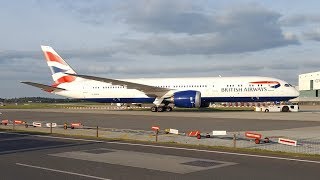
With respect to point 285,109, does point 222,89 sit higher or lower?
higher

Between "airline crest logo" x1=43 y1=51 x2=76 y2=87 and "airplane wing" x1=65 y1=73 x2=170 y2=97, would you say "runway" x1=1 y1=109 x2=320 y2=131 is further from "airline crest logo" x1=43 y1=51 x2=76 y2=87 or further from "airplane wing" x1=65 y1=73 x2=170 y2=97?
"airline crest logo" x1=43 y1=51 x2=76 y2=87

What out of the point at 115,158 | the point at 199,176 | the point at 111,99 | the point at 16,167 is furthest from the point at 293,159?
the point at 111,99

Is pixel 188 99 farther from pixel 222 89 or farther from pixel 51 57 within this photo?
pixel 51 57

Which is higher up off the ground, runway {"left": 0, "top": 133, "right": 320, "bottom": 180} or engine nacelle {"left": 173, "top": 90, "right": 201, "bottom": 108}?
engine nacelle {"left": 173, "top": 90, "right": 201, "bottom": 108}

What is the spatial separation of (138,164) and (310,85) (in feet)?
408

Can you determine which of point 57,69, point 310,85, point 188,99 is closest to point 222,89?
point 188,99

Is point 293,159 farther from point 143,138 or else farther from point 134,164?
point 143,138

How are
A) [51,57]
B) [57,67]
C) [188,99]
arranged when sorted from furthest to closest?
[51,57] < [57,67] < [188,99]

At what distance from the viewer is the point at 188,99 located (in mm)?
45688

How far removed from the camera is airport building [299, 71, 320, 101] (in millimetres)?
122312

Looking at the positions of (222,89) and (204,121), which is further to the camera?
(222,89)

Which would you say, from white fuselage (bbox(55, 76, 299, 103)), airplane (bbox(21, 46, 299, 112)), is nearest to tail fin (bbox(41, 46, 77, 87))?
airplane (bbox(21, 46, 299, 112))

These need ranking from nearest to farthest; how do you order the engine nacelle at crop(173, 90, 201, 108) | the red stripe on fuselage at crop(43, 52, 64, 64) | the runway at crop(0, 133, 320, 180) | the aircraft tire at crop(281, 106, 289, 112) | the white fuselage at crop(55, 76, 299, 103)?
the runway at crop(0, 133, 320, 180)
the engine nacelle at crop(173, 90, 201, 108)
the white fuselage at crop(55, 76, 299, 103)
the aircraft tire at crop(281, 106, 289, 112)
the red stripe on fuselage at crop(43, 52, 64, 64)

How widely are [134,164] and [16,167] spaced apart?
3.33 meters
